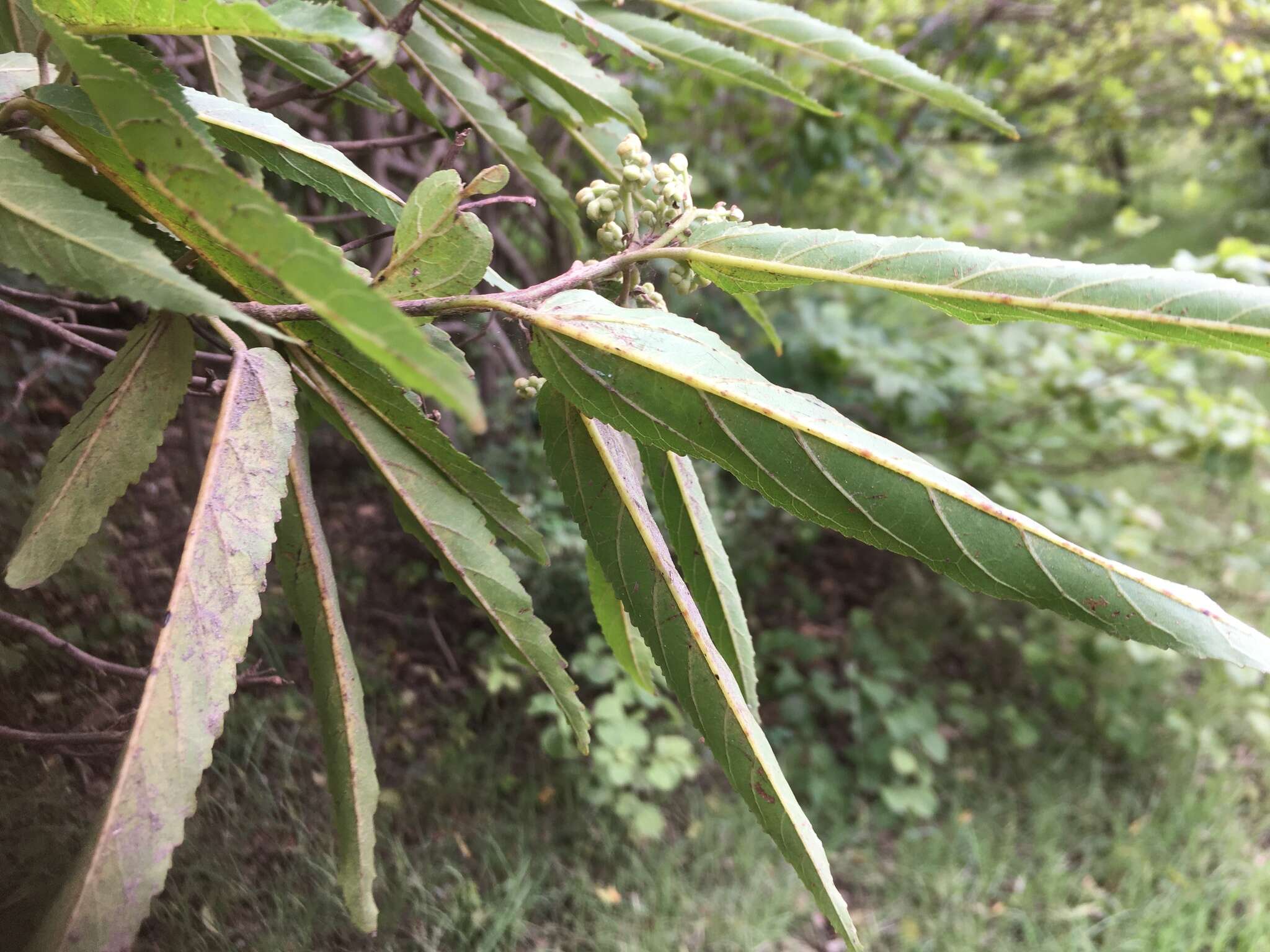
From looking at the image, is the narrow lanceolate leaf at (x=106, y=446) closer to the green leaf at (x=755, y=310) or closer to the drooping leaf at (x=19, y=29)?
the drooping leaf at (x=19, y=29)

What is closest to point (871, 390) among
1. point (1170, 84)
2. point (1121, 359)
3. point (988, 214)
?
point (1121, 359)

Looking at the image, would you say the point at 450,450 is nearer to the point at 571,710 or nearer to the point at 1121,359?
the point at 571,710

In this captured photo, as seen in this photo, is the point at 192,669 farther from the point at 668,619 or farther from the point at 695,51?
the point at 695,51

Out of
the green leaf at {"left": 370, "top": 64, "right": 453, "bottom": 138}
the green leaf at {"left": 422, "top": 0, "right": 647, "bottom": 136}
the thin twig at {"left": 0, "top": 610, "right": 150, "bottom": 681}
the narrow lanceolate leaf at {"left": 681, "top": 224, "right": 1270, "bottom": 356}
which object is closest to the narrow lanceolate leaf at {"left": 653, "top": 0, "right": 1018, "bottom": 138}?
the green leaf at {"left": 422, "top": 0, "right": 647, "bottom": 136}

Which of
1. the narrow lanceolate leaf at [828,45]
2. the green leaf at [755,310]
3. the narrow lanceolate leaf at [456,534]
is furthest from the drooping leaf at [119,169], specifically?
the narrow lanceolate leaf at [828,45]

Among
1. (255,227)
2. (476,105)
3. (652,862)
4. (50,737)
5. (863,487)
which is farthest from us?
(652,862)

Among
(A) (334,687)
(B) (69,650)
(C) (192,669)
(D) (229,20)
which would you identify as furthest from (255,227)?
(B) (69,650)

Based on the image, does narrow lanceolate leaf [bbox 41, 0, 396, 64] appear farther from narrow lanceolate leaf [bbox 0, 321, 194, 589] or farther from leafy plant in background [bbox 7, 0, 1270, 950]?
narrow lanceolate leaf [bbox 0, 321, 194, 589]
